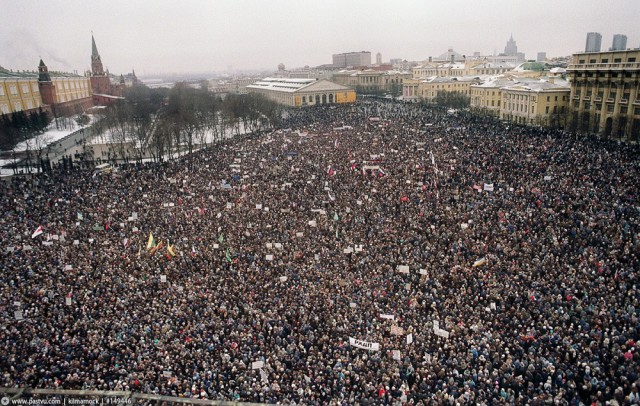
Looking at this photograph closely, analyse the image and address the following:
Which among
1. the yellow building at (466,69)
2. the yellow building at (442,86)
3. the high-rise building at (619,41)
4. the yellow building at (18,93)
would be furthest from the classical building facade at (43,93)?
the high-rise building at (619,41)

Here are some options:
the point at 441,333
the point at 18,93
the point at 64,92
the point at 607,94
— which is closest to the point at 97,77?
the point at 64,92

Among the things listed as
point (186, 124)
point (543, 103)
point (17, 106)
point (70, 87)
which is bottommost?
point (186, 124)

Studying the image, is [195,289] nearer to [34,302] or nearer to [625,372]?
[34,302]

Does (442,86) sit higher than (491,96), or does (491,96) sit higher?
(442,86)

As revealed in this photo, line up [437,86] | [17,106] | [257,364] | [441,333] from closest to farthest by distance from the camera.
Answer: [257,364]
[441,333]
[17,106]
[437,86]

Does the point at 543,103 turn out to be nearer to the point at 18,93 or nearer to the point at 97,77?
the point at 18,93

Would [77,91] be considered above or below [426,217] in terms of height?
above

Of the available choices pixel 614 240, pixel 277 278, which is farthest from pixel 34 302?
pixel 614 240
